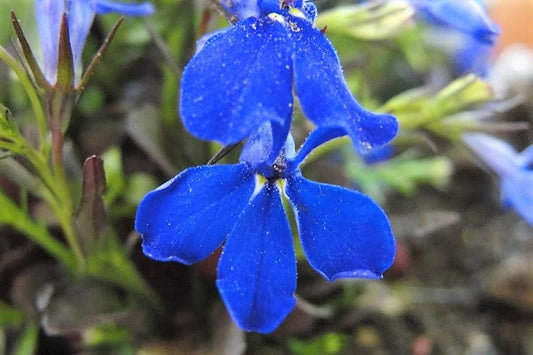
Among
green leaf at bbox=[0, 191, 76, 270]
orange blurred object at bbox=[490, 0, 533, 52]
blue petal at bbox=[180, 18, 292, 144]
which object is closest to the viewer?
blue petal at bbox=[180, 18, 292, 144]

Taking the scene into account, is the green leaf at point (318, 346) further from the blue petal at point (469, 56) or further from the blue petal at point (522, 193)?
the blue petal at point (469, 56)

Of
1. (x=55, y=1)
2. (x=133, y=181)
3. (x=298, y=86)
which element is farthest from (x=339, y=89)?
(x=133, y=181)

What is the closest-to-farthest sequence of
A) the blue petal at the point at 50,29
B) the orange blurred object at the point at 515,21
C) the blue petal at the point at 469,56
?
the blue petal at the point at 50,29, the blue petal at the point at 469,56, the orange blurred object at the point at 515,21

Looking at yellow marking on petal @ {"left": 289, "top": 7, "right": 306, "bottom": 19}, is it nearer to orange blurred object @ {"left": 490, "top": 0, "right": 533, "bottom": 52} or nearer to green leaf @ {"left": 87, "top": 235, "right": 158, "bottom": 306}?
green leaf @ {"left": 87, "top": 235, "right": 158, "bottom": 306}

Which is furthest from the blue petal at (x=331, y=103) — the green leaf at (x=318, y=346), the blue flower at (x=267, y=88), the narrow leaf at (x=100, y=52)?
the green leaf at (x=318, y=346)

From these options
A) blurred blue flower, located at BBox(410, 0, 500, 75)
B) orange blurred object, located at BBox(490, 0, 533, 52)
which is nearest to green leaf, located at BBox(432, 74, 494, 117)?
blurred blue flower, located at BBox(410, 0, 500, 75)

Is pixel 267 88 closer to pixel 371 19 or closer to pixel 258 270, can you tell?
pixel 258 270
